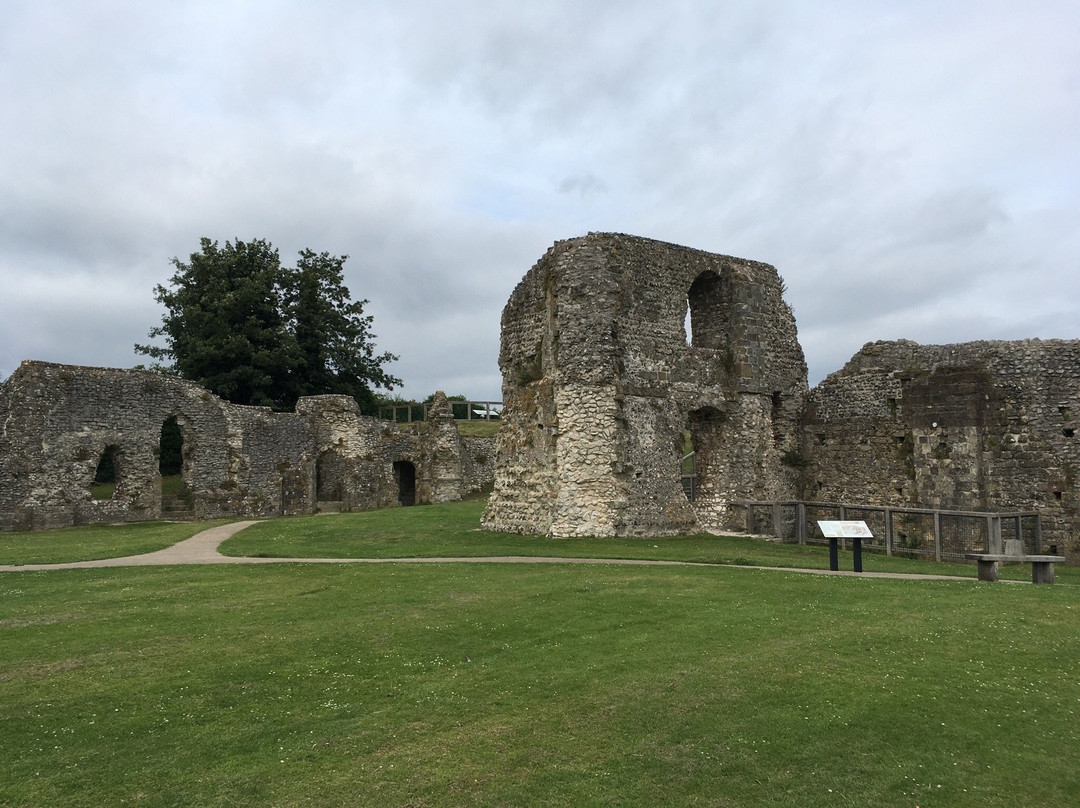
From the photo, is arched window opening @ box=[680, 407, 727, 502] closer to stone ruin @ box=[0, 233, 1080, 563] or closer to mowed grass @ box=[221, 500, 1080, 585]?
stone ruin @ box=[0, 233, 1080, 563]

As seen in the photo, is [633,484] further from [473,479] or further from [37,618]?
[473,479]

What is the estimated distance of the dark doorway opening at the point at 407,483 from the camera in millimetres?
37125

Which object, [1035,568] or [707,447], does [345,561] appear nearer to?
[707,447]

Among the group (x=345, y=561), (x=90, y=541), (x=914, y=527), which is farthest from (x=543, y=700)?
(x=90, y=541)

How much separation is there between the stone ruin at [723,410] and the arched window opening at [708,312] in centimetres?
4

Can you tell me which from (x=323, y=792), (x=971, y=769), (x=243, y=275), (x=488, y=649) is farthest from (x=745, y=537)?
(x=243, y=275)

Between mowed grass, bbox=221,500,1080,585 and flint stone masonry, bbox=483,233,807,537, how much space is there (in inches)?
45.7

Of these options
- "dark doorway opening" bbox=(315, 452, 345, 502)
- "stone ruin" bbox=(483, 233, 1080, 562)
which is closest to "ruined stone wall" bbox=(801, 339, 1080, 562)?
"stone ruin" bbox=(483, 233, 1080, 562)

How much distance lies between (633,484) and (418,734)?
13456mm

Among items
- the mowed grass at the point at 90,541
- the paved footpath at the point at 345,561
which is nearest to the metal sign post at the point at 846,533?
the paved footpath at the point at 345,561

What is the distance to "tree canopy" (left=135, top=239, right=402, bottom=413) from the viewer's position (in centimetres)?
3838

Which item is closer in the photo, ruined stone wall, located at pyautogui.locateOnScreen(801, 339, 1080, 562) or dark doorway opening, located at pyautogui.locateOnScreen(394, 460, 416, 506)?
ruined stone wall, located at pyautogui.locateOnScreen(801, 339, 1080, 562)

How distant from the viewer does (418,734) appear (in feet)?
18.8

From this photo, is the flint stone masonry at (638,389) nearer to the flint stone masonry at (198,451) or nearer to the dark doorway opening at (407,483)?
the flint stone masonry at (198,451)
